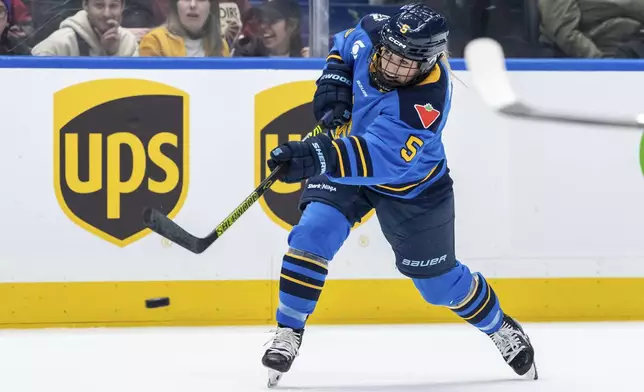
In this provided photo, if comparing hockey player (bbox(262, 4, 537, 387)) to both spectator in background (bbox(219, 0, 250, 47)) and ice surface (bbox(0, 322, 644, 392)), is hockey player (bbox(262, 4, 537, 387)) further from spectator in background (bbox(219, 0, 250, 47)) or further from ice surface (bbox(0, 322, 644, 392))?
spectator in background (bbox(219, 0, 250, 47))

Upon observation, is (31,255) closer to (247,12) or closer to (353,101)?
(247,12)

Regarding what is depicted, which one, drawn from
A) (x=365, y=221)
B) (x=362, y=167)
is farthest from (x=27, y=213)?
(x=362, y=167)

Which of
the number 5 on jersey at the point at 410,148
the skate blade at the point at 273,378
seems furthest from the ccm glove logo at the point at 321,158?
the skate blade at the point at 273,378

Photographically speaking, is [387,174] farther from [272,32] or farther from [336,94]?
[272,32]

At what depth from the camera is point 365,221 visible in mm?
3734

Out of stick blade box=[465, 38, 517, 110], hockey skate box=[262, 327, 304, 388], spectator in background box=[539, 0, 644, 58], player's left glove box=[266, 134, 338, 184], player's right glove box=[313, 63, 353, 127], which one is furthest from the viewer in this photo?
spectator in background box=[539, 0, 644, 58]

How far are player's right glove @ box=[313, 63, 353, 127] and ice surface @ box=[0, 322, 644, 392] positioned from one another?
0.73 meters

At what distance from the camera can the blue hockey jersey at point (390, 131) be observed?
98.4 inches

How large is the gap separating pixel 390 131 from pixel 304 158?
0.78 ft

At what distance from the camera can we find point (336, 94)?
2811 mm

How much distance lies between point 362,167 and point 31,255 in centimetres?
158

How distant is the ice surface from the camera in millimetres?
2779

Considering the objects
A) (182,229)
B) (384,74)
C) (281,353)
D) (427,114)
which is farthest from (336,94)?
(281,353)

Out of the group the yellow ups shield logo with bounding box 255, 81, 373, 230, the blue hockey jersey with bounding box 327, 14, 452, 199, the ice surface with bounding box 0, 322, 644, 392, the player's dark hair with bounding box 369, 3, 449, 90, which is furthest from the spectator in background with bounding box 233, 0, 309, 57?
the player's dark hair with bounding box 369, 3, 449, 90
